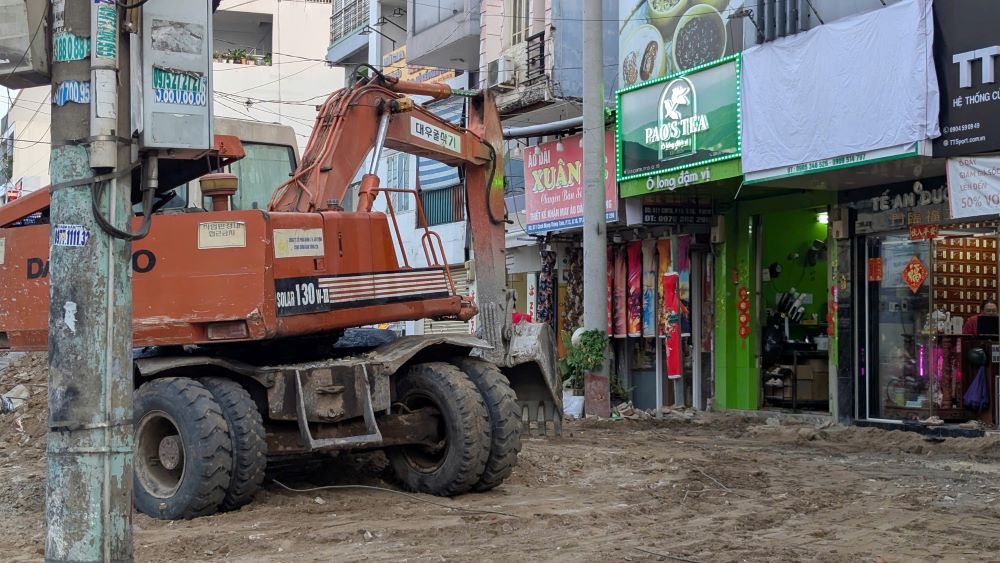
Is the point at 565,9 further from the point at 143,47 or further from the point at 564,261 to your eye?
the point at 143,47

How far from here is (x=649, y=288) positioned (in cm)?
2191

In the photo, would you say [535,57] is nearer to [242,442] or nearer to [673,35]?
[673,35]

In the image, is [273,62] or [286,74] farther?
[286,74]

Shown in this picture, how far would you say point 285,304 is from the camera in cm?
981

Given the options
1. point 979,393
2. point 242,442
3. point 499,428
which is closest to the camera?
point 242,442

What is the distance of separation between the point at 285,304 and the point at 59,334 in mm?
4798

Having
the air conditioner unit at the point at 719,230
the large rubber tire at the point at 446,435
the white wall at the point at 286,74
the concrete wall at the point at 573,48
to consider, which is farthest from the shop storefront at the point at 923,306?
the white wall at the point at 286,74

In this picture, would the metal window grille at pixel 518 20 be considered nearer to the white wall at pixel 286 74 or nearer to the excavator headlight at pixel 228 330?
the white wall at pixel 286 74

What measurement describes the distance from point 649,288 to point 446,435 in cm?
1178

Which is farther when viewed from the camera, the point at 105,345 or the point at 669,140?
the point at 669,140

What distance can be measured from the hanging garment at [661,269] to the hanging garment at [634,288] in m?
0.49

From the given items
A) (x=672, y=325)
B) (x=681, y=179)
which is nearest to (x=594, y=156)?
(x=681, y=179)

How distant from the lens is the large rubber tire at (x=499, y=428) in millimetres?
10625

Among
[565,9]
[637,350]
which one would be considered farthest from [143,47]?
[565,9]
